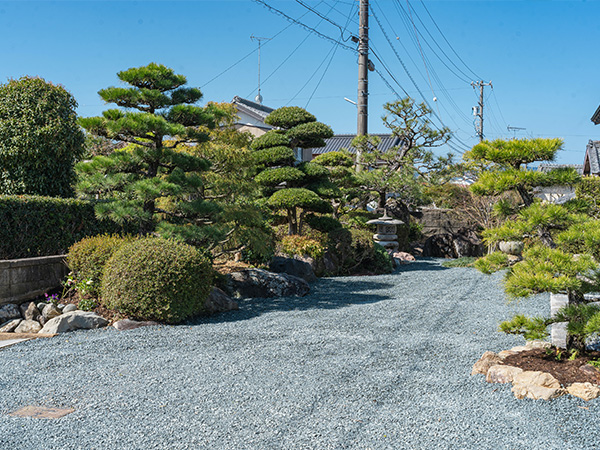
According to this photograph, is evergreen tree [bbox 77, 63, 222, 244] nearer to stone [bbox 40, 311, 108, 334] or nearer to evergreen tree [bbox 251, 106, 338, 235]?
stone [bbox 40, 311, 108, 334]

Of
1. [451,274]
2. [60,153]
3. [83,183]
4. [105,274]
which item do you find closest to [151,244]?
[105,274]

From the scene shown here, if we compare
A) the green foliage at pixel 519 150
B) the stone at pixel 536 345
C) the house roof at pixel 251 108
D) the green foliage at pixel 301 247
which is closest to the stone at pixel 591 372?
the stone at pixel 536 345

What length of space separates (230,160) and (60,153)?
8.55 ft

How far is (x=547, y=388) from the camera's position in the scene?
3.40 meters

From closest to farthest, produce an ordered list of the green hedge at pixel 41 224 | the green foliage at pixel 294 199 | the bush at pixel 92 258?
the bush at pixel 92 258 < the green hedge at pixel 41 224 < the green foliage at pixel 294 199

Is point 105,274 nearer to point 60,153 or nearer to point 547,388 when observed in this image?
point 60,153

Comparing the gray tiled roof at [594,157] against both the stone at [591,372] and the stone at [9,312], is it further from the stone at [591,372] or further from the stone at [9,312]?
the stone at [9,312]

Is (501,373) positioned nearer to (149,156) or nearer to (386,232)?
(149,156)

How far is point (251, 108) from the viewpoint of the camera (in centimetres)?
2259

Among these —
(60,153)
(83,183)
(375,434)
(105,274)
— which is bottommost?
(375,434)

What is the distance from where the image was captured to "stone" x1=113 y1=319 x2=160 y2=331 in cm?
566

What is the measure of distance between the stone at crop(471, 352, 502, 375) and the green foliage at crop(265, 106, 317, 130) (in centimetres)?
806

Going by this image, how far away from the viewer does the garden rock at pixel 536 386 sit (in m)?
3.37

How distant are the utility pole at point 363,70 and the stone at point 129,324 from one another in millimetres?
9586
